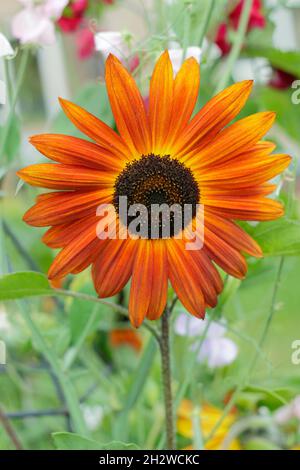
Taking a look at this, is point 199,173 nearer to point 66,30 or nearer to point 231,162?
point 231,162

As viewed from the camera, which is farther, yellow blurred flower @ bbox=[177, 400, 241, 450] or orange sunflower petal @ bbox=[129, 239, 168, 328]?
yellow blurred flower @ bbox=[177, 400, 241, 450]

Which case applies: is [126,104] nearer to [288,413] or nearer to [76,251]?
[76,251]

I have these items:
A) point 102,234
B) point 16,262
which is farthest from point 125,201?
point 16,262

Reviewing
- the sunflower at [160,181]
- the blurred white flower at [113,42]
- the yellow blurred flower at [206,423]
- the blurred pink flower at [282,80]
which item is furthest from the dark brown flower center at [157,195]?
the blurred pink flower at [282,80]

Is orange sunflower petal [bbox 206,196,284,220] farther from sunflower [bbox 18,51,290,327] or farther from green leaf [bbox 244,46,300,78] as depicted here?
green leaf [bbox 244,46,300,78]

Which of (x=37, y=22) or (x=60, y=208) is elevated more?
(x=37, y=22)

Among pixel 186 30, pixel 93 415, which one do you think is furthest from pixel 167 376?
pixel 93 415

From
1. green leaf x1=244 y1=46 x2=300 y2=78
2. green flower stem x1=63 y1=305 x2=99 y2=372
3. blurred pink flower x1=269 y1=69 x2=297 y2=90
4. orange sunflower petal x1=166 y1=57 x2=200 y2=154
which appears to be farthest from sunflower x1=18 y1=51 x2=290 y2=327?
blurred pink flower x1=269 y1=69 x2=297 y2=90
